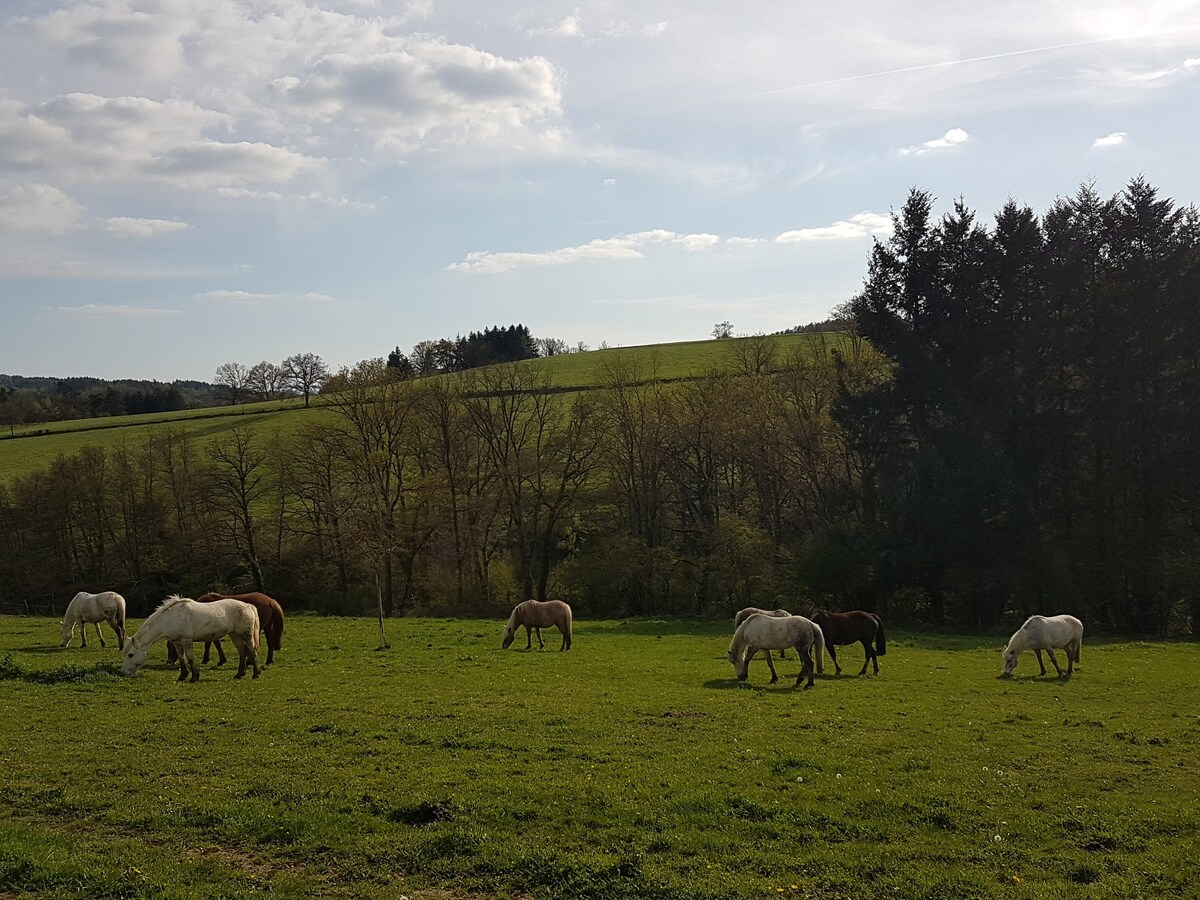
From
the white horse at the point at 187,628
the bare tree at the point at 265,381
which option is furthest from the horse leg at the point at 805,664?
the bare tree at the point at 265,381

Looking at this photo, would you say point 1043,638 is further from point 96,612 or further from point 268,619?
point 96,612

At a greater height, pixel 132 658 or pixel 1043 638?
pixel 132 658

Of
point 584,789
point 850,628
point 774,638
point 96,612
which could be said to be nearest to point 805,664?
point 774,638

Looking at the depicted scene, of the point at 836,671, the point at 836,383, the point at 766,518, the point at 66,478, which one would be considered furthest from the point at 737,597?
the point at 66,478

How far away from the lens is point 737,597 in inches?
1505

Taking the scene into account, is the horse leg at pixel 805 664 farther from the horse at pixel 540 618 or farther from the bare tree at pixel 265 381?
the bare tree at pixel 265 381

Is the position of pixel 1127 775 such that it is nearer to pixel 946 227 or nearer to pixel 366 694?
pixel 366 694

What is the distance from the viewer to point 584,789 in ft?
30.0

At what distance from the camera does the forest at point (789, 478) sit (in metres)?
32.5

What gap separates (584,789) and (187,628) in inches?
427

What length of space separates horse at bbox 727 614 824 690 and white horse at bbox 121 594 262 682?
1064 cm

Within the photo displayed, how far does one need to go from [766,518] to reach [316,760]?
108ft

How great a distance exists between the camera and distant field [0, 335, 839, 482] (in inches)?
2542

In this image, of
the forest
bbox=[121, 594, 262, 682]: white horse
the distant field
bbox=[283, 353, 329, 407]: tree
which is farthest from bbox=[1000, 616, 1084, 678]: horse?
bbox=[283, 353, 329, 407]: tree
